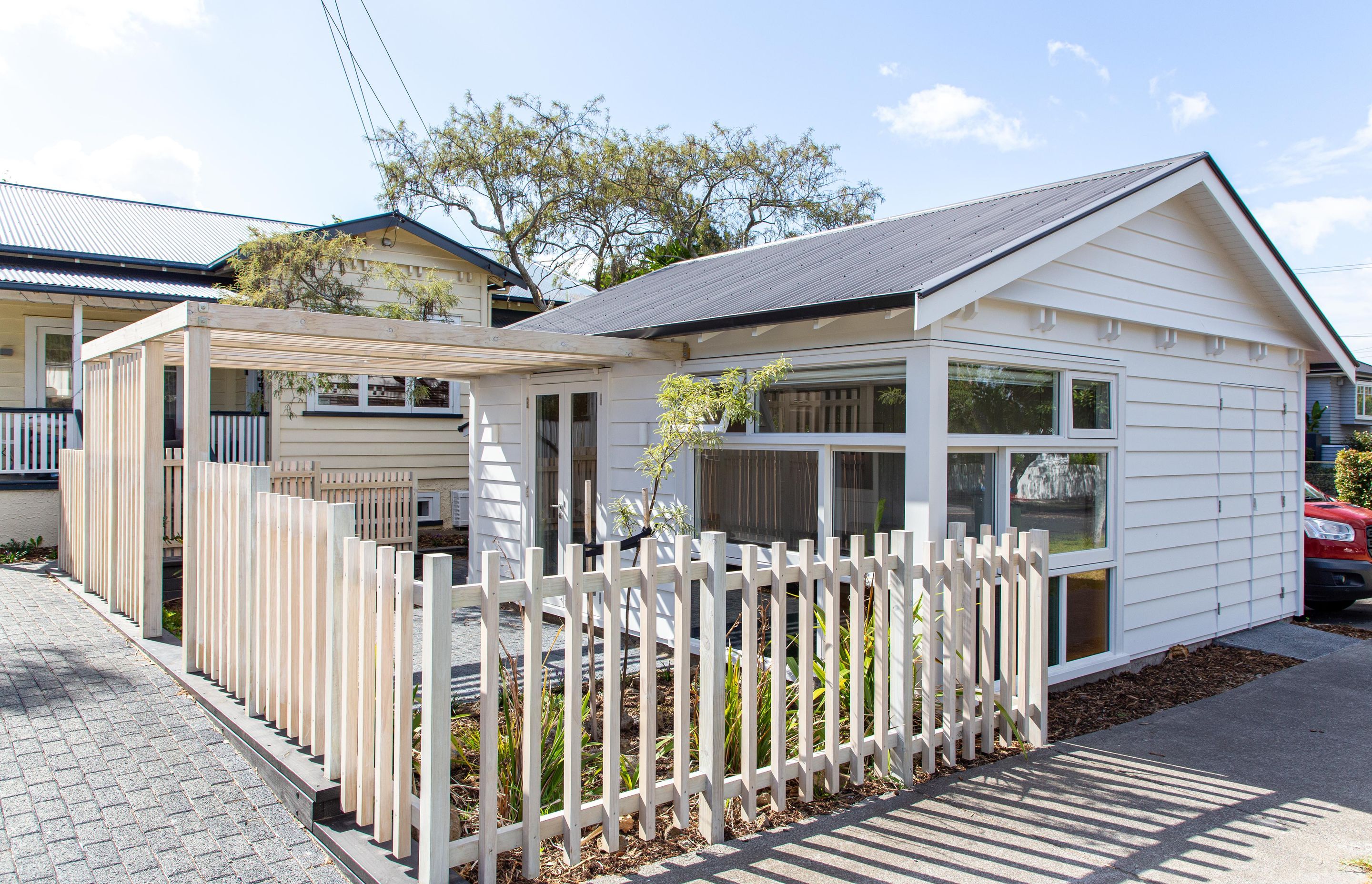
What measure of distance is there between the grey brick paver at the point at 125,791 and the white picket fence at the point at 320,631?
28cm

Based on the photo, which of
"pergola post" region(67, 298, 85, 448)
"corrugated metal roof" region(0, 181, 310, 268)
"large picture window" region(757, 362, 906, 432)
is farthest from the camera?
"corrugated metal roof" region(0, 181, 310, 268)

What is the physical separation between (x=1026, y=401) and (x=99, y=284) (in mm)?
12876

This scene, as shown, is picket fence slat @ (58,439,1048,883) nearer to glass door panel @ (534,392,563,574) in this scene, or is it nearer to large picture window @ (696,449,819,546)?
large picture window @ (696,449,819,546)

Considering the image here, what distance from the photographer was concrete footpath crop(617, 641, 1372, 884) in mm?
3332

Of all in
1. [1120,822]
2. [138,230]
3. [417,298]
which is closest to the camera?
[1120,822]

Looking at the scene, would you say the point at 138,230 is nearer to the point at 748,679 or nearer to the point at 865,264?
the point at 865,264

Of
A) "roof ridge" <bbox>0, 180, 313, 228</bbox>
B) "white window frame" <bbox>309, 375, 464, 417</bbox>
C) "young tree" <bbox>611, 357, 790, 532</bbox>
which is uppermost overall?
"roof ridge" <bbox>0, 180, 313, 228</bbox>

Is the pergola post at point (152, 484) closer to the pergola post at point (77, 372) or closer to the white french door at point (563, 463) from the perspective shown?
the white french door at point (563, 463)

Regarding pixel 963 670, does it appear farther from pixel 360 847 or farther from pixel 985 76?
pixel 985 76

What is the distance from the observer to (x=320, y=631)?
11.7ft

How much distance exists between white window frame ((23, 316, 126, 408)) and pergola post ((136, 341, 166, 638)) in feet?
31.5

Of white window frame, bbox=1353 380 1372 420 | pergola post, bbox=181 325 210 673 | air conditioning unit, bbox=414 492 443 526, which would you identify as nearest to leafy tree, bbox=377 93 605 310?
air conditioning unit, bbox=414 492 443 526

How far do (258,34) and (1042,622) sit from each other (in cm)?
806

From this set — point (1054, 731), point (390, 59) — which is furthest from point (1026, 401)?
point (390, 59)
